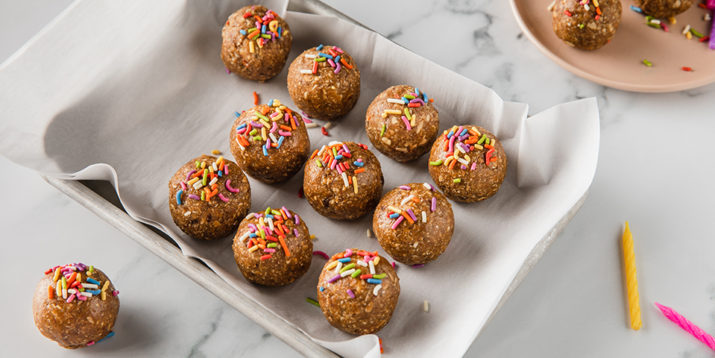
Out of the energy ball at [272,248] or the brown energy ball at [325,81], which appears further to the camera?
the brown energy ball at [325,81]

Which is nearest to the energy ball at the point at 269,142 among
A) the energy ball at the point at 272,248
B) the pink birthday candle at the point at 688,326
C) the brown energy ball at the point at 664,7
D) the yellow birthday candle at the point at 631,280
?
the energy ball at the point at 272,248

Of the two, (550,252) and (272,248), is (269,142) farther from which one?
(550,252)

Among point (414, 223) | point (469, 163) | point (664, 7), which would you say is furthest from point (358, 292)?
point (664, 7)

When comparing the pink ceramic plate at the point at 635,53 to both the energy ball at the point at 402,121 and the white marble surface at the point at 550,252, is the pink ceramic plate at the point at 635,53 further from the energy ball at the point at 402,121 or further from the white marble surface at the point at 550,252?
the energy ball at the point at 402,121

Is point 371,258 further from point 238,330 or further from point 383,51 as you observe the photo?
point 383,51

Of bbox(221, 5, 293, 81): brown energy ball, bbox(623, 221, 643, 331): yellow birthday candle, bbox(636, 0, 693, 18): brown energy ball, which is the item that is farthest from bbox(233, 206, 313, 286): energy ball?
bbox(636, 0, 693, 18): brown energy ball

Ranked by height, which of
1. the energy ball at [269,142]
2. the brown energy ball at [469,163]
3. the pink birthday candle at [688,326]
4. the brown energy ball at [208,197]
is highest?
the brown energy ball at [469,163]
